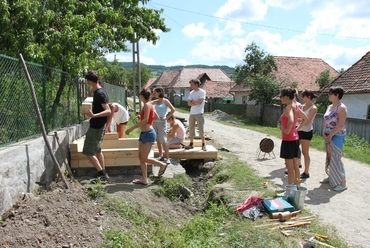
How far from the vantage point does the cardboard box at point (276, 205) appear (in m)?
4.79

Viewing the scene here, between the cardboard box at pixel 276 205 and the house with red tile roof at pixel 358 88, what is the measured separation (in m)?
12.3

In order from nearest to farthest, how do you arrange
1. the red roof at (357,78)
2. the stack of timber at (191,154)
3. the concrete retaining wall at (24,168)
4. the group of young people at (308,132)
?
1. the concrete retaining wall at (24,168)
2. the group of young people at (308,132)
3. the stack of timber at (191,154)
4. the red roof at (357,78)

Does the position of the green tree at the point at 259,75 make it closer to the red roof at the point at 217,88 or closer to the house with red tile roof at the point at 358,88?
the house with red tile roof at the point at 358,88

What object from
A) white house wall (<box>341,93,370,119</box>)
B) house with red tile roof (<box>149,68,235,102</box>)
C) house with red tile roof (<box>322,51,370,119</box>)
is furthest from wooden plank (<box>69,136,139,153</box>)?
house with red tile roof (<box>149,68,235,102</box>)

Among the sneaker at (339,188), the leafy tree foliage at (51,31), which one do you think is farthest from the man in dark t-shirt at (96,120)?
the sneaker at (339,188)

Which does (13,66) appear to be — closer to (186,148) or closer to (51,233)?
(51,233)

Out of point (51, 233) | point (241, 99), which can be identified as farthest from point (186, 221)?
point (241, 99)

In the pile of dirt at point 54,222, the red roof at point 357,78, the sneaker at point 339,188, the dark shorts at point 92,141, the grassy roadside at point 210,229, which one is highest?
the red roof at point 357,78

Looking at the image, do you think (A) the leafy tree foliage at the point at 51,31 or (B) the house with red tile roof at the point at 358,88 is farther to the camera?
(B) the house with red tile roof at the point at 358,88

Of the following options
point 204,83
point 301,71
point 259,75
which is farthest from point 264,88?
point 204,83

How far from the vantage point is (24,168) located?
4.93 m

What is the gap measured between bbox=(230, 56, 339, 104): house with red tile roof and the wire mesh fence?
25.1 m

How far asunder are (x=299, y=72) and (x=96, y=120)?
1170 inches

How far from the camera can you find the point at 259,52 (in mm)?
28766
